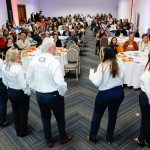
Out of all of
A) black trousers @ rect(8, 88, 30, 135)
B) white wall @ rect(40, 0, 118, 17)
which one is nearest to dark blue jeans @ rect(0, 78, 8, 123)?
black trousers @ rect(8, 88, 30, 135)

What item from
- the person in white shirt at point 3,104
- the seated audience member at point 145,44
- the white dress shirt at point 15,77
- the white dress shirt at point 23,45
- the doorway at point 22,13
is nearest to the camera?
the white dress shirt at point 15,77

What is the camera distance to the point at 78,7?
2222 centimetres

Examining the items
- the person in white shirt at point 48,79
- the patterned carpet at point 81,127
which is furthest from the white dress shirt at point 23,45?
the person in white shirt at point 48,79

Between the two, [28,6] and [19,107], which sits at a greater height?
[28,6]

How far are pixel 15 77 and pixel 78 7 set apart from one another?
70.0 feet

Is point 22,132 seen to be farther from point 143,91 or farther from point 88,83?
point 88,83

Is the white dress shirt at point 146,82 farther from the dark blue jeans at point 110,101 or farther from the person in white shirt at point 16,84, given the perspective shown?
the person in white shirt at point 16,84

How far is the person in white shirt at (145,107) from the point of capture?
233 centimetres

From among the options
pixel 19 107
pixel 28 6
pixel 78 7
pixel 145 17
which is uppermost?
pixel 78 7

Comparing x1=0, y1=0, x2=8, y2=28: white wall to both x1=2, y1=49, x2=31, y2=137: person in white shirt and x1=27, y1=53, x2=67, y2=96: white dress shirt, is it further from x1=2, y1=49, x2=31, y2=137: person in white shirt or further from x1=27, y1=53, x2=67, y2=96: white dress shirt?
x1=27, y1=53, x2=67, y2=96: white dress shirt

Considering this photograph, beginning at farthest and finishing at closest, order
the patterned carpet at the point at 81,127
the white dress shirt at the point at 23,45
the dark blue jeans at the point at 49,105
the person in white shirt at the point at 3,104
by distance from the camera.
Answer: the white dress shirt at the point at 23,45 → the person in white shirt at the point at 3,104 → the patterned carpet at the point at 81,127 → the dark blue jeans at the point at 49,105

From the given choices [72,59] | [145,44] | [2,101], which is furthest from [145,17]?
[2,101]

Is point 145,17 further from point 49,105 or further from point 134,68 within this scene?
point 49,105

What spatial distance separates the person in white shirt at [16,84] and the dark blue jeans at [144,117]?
1682 millimetres
